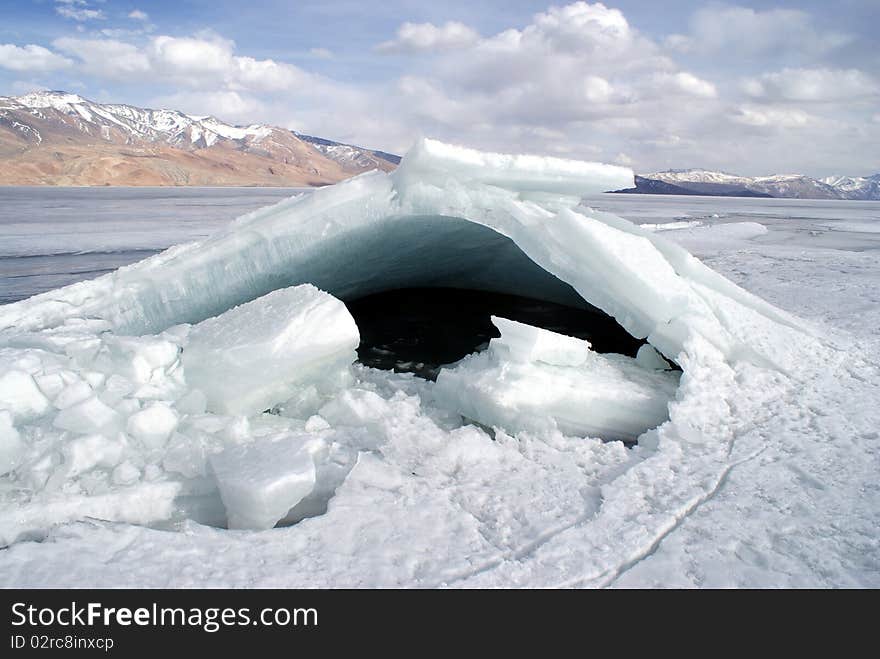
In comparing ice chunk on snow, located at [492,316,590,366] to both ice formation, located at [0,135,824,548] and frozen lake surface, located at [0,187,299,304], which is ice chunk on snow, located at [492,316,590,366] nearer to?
ice formation, located at [0,135,824,548]

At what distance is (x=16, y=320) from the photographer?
3781 millimetres

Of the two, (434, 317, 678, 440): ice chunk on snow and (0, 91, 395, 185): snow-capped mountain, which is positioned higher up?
(0, 91, 395, 185): snow-capped mountain

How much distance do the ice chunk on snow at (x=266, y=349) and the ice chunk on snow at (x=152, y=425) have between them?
16.7 inches

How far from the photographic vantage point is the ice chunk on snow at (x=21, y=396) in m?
2.51

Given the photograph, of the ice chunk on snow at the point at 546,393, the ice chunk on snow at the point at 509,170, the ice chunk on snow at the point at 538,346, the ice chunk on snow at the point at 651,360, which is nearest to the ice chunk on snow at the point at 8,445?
the ice chunk on snow at the point at 546,393

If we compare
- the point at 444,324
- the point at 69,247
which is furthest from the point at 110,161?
the point at 444,324

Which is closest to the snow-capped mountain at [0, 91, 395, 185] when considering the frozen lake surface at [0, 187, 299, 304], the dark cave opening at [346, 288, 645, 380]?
the frozen lake surface at [0, 187, 299, 304]

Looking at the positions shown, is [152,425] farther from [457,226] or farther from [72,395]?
[457,226]

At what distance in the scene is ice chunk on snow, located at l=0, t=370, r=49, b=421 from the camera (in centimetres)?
251

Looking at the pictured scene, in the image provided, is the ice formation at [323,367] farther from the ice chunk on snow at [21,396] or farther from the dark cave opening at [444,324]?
the dark cave opening at [444,324]

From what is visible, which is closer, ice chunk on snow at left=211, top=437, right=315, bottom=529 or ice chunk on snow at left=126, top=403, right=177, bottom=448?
ice chunk on snow at left=211, top=437, right=315, bottom=529

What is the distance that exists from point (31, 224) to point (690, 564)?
18.4 meters
